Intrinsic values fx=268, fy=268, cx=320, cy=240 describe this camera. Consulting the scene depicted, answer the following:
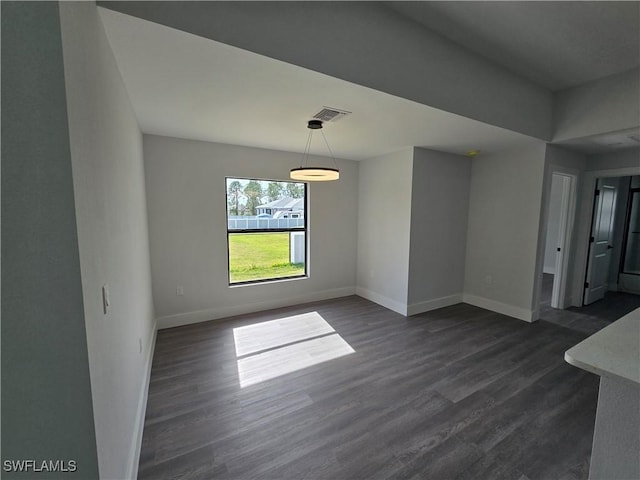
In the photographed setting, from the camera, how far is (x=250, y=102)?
7.32 feet

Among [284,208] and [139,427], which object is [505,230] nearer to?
[284,208]

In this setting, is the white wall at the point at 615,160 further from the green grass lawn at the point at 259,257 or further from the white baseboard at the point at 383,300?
the green grass lawn at the point at 259,257

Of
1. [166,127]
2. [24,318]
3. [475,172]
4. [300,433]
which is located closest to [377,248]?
[475,172]

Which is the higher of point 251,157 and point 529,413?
point 251,157

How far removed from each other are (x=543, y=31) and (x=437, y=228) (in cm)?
244

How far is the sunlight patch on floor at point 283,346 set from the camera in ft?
8.50

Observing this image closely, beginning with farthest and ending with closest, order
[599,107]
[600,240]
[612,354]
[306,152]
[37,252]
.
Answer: [600,240], [306,152], [599,107], [612,354], [37,252]

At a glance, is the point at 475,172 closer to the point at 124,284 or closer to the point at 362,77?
the point at 362,77

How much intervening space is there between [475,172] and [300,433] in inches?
172

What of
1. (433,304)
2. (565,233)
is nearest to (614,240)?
(565,233)

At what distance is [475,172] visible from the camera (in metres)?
4.34

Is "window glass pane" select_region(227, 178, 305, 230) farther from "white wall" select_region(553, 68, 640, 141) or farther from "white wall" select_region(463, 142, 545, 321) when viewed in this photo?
"white wall" select_region(553, 68, 640, 141)

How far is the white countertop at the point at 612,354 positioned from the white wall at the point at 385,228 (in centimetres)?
259

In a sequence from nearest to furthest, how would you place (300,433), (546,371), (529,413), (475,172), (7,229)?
(7,229), (300,433), (529,413), (546,371), (475,172)
